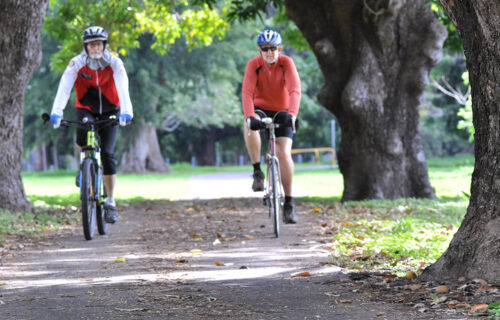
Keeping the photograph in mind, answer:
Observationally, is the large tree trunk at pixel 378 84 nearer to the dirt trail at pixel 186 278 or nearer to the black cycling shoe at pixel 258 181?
the dirt trail at pixel 186 278

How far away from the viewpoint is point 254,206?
13641mm

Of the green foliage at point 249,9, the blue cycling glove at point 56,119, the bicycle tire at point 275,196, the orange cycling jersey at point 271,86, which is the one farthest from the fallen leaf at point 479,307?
the green foliage at point 249,9

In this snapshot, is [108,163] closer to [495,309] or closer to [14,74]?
[14,74]

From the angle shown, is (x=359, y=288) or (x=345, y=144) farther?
(x=345, y=144)

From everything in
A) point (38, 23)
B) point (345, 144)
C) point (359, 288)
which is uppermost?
point (38, 23)

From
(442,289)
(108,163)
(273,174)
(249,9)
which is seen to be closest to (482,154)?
(442,289)

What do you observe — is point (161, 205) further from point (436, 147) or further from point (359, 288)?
point (436, 147)

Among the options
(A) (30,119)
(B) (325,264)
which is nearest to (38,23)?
(B) (325,264)

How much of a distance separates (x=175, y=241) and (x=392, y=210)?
3.98m

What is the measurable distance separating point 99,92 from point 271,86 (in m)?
1.92

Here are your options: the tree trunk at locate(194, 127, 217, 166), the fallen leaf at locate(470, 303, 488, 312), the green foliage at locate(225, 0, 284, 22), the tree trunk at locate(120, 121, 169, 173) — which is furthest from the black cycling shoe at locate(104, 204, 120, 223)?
the tree trunk at locate(194, 127, 217, 166)

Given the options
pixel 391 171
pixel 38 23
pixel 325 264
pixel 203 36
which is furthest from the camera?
pixel 203 36

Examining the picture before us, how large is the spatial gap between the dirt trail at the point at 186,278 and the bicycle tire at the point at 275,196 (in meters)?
0.15

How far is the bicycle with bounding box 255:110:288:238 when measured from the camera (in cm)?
845
